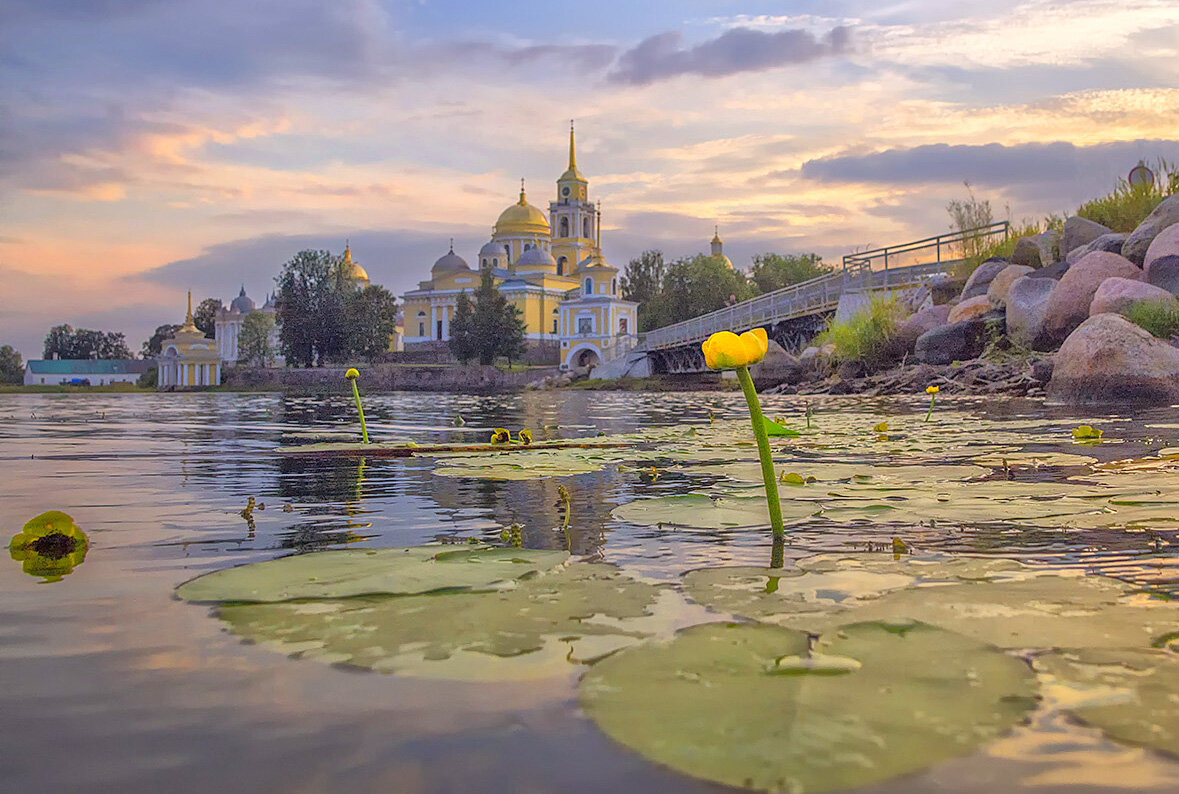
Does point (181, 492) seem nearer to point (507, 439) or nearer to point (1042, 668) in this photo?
point (507, 439)

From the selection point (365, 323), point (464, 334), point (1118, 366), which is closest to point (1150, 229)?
point (1118, 366)

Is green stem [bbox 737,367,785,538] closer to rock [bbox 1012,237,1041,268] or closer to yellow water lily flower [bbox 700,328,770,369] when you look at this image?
yellow water lily flower [bbox 700,328,770,369]

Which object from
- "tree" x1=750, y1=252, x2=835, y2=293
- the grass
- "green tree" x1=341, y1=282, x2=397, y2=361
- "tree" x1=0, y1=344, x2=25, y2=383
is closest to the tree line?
"tree" x1=750, y1=252, x2=835, y2=293

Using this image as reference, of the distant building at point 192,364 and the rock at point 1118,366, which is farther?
the distant building at point 192,364

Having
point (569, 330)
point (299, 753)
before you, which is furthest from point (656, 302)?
point (299, 753)

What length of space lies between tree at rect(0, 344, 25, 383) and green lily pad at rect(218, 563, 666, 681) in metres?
98.6

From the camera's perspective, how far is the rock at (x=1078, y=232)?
18469mm

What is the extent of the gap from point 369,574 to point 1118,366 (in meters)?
11.1

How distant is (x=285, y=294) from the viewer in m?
61.1

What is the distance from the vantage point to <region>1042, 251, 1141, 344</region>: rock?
15.2 meters

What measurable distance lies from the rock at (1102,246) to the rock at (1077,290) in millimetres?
1078

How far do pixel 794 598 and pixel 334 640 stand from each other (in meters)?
0.95

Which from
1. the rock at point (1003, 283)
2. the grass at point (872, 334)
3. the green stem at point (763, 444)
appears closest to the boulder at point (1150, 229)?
the rock at point (1003, 283)

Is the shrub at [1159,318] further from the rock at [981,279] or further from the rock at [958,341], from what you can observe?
the rock at [981,279]
